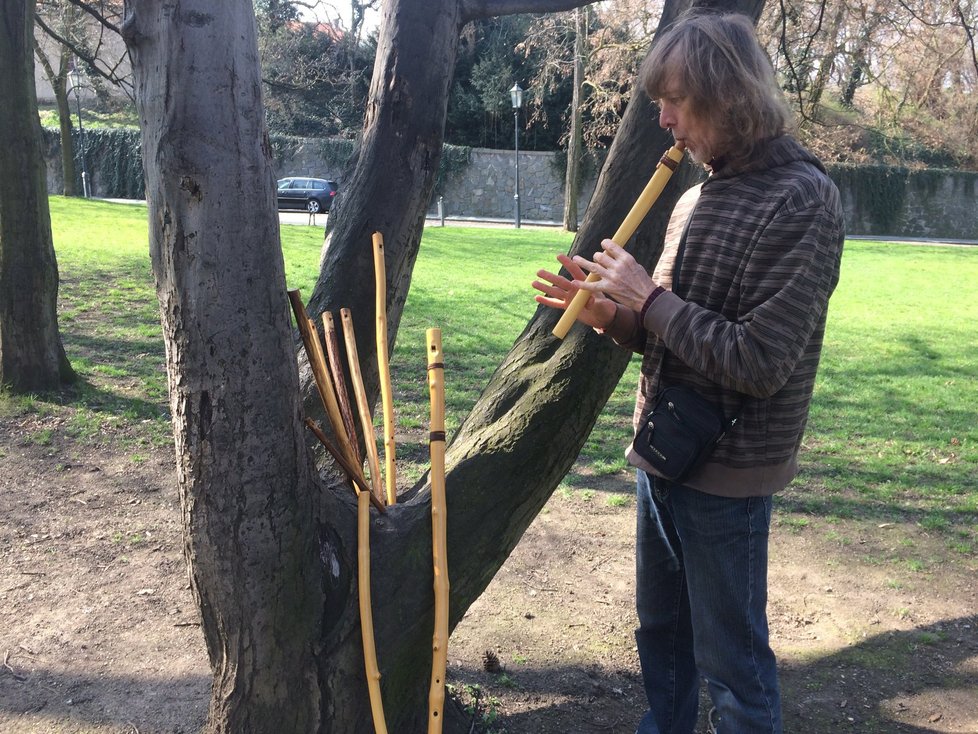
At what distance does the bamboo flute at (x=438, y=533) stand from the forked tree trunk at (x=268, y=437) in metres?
0.09

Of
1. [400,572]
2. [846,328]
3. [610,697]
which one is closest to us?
[400,572]

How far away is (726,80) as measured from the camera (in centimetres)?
185

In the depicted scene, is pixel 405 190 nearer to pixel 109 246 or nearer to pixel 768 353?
pixel 768 353

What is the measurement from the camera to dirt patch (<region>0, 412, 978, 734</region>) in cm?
297

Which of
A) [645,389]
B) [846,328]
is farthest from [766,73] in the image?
[846,328]

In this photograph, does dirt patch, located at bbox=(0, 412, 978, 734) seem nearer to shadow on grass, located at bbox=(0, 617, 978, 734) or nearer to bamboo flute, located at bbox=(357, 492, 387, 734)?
shadow on grass, located at bbox=(0, 617, 978, 734)

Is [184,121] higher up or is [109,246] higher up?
[184,121]

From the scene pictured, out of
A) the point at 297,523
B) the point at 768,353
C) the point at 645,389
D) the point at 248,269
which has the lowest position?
the point at 297,523

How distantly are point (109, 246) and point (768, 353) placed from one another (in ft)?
45.8

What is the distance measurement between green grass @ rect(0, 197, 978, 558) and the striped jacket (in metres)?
2.77

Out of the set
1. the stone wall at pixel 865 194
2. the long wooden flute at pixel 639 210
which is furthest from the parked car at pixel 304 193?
the long wooden flute at pixel 639 210

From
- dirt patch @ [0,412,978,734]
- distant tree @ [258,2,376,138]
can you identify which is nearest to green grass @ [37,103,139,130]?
distant tree @ [258,2,376,138]

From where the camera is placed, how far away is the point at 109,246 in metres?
14.0

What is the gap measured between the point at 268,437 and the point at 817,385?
6.63 metres
